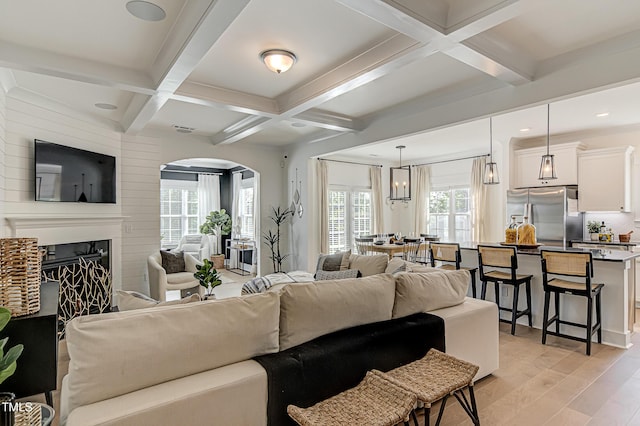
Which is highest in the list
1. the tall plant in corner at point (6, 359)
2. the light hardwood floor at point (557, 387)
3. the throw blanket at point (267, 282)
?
the tall plant in corner at point (6, 359)

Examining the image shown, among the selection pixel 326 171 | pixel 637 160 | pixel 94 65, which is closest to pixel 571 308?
pixel 637 160

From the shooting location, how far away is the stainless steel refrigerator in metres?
5.68

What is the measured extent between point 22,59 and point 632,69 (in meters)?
5.02

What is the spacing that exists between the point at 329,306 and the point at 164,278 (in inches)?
146

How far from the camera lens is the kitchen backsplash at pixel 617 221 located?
5617 mm

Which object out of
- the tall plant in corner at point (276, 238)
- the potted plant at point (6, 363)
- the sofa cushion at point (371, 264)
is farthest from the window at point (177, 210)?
the potted plant at point (6, 363)

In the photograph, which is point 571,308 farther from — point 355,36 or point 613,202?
point 355,36

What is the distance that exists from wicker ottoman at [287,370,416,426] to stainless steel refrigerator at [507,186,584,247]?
527 centimetres

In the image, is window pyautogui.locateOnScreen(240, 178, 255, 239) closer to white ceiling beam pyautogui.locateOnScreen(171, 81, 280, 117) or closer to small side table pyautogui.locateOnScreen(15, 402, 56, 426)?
white ceiling beam pyautogui.locateOnScreen(171, 81, 280, 117)

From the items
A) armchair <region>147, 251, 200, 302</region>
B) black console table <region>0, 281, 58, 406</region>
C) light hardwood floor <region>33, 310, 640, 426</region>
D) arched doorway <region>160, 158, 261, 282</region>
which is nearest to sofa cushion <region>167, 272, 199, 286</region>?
armchair <region>147, 251, 200, 302</region>

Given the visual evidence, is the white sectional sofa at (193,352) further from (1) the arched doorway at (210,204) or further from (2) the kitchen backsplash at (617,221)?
(1) the arched doorway at (210,204)

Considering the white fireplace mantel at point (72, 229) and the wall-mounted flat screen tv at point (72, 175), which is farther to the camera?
the wall-mounted flat screen tv at point (72, 175)

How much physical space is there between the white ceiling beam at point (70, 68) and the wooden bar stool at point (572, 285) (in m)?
4.48

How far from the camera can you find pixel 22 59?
290 centimetres
